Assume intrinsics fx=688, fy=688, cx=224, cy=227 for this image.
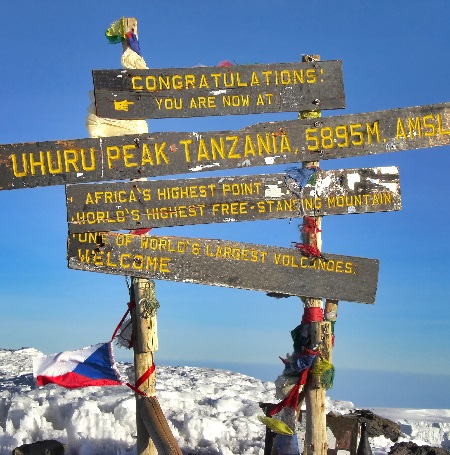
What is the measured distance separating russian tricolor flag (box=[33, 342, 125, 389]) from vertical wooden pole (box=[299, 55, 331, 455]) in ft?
7.81

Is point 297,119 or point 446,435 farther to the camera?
point 446,435

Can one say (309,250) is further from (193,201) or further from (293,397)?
(293,397)

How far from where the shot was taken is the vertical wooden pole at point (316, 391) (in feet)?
27.2

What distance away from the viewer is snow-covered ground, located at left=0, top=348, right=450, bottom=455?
10.3 m

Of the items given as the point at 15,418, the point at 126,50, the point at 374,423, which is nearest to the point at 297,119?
the point at 126,50

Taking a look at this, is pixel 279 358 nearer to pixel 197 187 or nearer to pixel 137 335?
pixel 137 335

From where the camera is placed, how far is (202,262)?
26.3ft

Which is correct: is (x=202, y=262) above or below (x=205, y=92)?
below

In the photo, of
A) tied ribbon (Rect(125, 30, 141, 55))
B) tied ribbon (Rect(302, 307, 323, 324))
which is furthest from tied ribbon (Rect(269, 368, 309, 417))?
tied ribbon (Rect(125, 30, 141, 55))

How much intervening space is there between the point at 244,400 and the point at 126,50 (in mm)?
6860

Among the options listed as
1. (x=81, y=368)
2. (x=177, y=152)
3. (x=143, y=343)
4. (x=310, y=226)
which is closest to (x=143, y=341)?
(x=143, y=343)

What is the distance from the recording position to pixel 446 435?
12.7 metres

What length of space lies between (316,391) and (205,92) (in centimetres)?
384

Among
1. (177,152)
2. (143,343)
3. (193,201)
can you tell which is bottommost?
(143,343)
